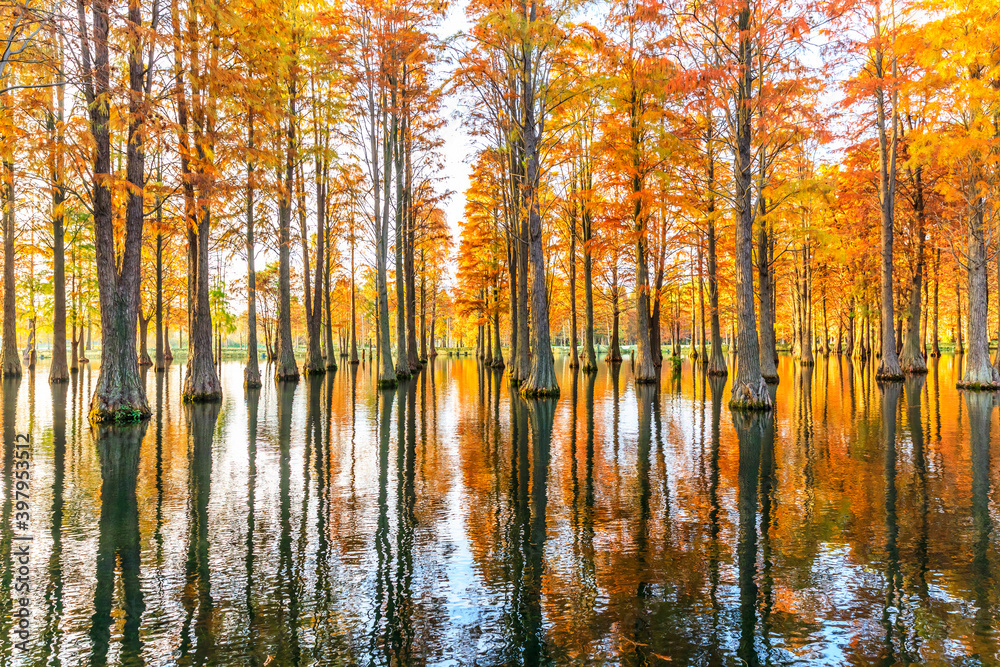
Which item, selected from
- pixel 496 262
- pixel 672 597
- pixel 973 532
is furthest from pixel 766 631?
pixel 496 262

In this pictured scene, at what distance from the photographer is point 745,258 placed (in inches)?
628

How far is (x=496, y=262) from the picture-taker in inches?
1547

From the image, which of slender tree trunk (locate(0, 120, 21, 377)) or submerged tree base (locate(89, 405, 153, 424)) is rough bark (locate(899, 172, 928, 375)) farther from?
slender tree trunk (locate(0, 120, 21, 377))

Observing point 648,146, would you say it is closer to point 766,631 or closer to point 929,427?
point 929,427

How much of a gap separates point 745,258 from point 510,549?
13.2 m

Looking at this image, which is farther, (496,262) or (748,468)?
(496,262)

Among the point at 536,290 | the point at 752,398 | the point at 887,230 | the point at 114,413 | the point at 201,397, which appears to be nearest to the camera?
the point at 114,413

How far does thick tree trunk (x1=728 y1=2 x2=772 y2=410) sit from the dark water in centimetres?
365

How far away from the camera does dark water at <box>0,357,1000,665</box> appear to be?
364 centimetres

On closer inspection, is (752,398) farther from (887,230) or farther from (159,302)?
(159,302)

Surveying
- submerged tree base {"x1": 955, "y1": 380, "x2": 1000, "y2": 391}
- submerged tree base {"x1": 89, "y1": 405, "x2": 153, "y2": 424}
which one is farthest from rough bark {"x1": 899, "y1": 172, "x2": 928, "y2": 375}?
submerged tree base {"x1": 89, "y1": 405, "x2": 153, "y2": 424}

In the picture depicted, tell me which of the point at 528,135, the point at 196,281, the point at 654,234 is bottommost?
the point at 196,281

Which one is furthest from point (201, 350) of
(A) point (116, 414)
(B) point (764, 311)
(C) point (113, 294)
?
(B) point (764, 311)

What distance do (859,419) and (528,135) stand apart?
13.0 metres
